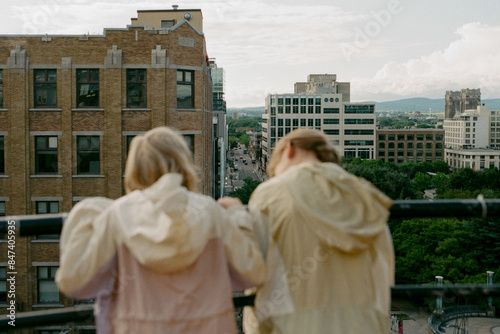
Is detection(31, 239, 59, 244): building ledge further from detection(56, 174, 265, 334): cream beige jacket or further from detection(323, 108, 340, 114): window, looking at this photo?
detection(323, 108, 340, 114): window

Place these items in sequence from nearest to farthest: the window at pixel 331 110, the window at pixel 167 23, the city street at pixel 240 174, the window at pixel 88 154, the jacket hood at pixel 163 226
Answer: the jacket hood at pixel 163 226
the window at pixel 88 154
the window at pixel 167 23
the city street at pixel 240 174
the window at pixel 331 110

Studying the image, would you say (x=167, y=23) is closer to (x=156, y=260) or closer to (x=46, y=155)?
(x=46, y=155)

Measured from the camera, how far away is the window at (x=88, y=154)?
2661 centimetres

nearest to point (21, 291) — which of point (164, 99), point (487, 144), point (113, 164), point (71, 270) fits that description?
point (113, 164)

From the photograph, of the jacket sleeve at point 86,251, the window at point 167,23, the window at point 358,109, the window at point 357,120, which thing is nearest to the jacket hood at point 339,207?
the jacket sleeve at point 86,251

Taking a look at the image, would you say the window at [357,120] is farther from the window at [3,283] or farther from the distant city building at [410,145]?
the window at [3,283]

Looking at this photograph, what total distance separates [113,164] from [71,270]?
2512cm

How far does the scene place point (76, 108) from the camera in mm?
26328

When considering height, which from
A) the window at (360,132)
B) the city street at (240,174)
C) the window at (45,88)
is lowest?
the city street at (240,174)

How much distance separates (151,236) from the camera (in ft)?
6.70

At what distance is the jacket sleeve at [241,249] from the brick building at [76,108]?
24.4 m

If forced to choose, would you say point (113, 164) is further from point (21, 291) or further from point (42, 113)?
point (21, 291)

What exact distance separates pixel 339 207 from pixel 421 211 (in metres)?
0.75

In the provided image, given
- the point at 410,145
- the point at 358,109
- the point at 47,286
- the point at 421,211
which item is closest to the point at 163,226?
the point at 421,211
